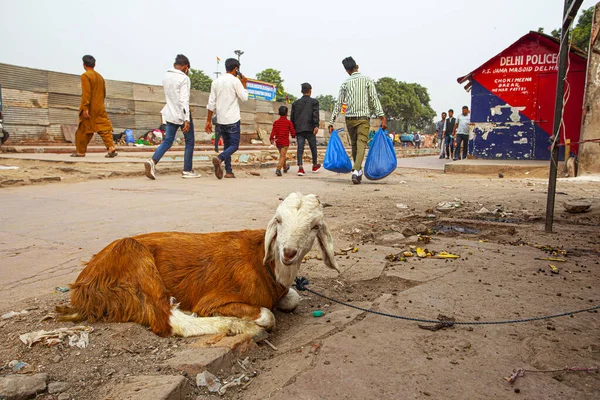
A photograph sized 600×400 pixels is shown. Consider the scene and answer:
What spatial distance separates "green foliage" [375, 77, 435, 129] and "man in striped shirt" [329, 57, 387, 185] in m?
55.5

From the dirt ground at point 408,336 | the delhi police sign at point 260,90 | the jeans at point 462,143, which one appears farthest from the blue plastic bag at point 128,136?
the dirt ground at point 408,336

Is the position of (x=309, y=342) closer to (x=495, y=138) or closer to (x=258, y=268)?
(x=258, y=268)

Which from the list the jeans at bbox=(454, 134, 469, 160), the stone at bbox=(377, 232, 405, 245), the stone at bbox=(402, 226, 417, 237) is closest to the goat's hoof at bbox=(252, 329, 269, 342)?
the stone at bbox=(377, 232, 405, 245)

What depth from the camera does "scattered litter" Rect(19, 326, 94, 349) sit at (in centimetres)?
197

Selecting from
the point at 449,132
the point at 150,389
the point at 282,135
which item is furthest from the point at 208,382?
the point at 449,132

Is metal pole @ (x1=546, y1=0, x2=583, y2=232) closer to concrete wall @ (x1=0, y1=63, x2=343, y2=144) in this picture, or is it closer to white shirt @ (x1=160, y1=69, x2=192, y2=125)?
white shirt @ (x1=160, y1=69, x2=192, y2=125)

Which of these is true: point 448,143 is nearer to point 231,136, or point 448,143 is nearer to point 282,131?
point 282,131

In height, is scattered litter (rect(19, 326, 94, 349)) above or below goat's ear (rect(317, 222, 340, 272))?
below

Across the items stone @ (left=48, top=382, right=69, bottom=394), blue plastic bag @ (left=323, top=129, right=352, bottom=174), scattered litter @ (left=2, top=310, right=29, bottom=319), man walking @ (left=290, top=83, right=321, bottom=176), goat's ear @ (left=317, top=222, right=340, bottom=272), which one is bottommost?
stone @ (left=48, top=382, right=69, bottom=394)

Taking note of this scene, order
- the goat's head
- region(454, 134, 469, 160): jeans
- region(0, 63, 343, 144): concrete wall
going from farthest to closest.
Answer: region(454, 134, 469, 160): jeans < region(0, 63, 343, 144): concrete wall < the goat's head

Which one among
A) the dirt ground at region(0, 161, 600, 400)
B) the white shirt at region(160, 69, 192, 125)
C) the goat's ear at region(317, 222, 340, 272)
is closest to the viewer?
the dirt ground at region(0, 161, 600, 400)

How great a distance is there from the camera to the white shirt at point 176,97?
8102 mm

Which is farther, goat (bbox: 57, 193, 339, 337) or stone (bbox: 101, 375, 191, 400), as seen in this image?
goat (bbox: 57, 193, 339, 337)

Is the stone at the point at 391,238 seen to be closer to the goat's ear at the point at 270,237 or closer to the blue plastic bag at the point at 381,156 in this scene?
the goat's ear at the point at 270,237
